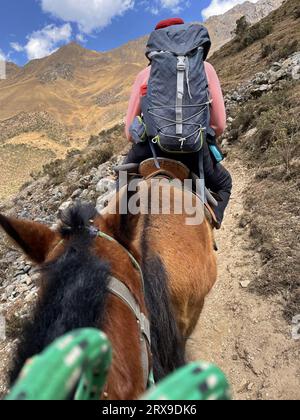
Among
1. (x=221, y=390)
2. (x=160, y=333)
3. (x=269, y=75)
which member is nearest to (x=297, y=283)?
(x=160, y=333)

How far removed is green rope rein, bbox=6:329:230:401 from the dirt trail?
296 centimetres

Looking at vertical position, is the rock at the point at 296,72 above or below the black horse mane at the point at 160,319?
below

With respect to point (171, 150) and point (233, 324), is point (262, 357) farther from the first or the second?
point (171, 150)

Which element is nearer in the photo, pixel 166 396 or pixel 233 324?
pixel 166 396

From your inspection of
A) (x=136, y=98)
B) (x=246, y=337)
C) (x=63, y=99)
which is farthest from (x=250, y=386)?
(x=63, y=99)

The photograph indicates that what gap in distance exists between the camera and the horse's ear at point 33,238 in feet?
5.14

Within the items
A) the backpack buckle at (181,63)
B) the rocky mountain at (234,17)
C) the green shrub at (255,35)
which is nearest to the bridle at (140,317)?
the backpack buckle at (181,63)

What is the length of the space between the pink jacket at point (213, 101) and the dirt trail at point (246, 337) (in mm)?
2126

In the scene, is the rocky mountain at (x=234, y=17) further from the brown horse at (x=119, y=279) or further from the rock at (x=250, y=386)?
the brown horse at (x=119, y=279)

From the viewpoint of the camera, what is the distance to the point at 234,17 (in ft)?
322

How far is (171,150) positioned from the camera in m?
2.76

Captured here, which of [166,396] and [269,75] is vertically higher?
[166,396]
